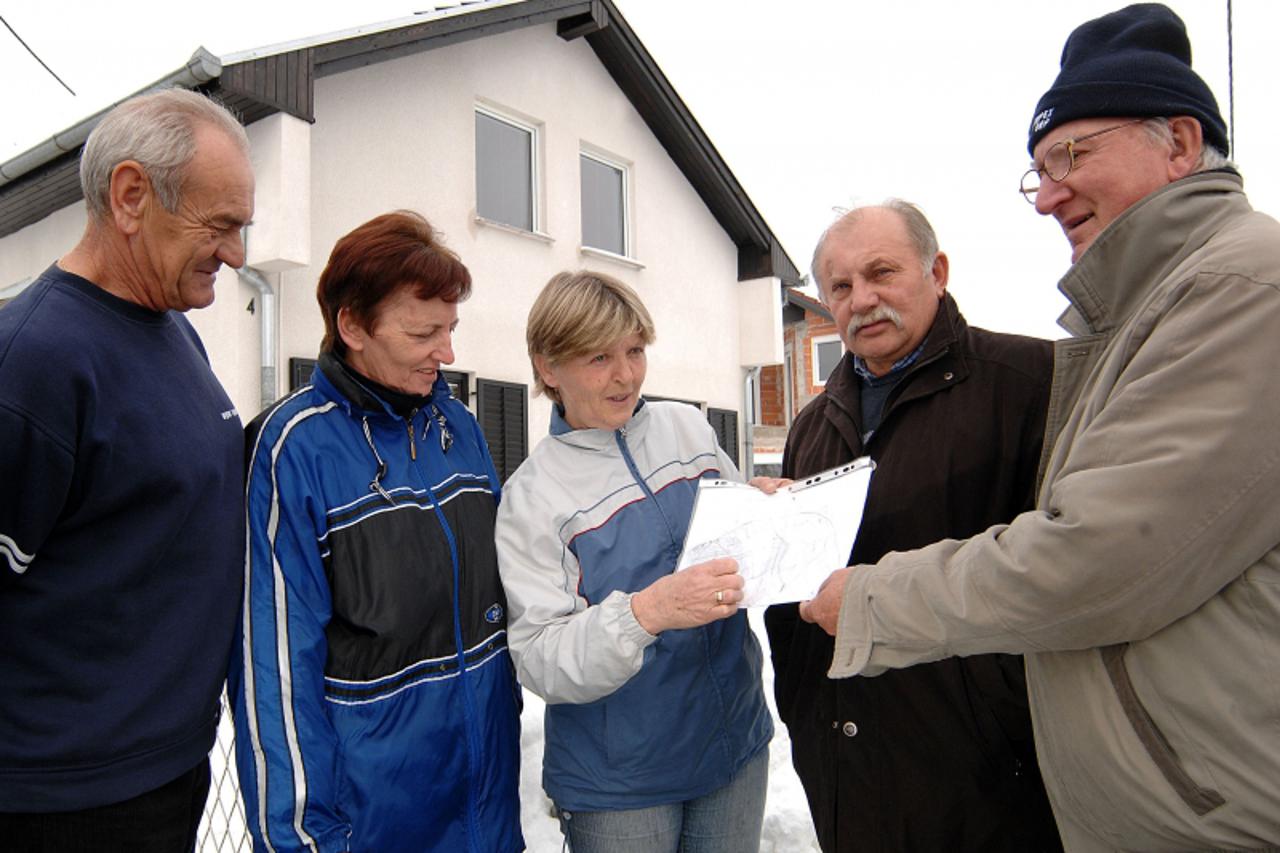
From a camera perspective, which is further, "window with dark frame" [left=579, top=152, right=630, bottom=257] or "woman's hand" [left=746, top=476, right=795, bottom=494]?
"window with dark frame" [left=579, top=152, right=630, bottom=257]

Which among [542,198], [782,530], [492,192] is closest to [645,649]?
[782,530]

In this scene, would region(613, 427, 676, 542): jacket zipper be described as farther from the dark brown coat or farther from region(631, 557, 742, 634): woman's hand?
the dark brown coat

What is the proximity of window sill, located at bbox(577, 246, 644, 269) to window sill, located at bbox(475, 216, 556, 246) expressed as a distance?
0.42m

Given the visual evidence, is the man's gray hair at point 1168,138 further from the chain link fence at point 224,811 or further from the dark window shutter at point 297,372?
the dark window shutter at point 297,372

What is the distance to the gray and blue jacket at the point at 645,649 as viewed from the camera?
1890 mm

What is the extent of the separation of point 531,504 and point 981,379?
1158 mm

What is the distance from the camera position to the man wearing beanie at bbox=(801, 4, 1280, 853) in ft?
Result: 3.72

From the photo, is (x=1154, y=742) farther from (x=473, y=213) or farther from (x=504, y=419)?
(x=473, y=213)

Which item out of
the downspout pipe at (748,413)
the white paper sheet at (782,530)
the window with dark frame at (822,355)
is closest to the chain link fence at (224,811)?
the white paper sheet at (782,530)

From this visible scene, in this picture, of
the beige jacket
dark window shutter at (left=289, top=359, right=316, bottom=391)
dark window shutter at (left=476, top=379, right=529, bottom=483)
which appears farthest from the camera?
dark window shutter at (left=476, top=379, right=529, bottom=483)

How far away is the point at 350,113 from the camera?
21.2 feet

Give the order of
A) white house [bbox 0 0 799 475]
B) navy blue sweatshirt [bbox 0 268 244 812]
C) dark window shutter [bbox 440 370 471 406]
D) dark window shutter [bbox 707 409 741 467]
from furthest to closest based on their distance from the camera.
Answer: dark window shutter [bbox 707 409 741 467], dark window shutter [bbox 440 370 471 406], white house [bbox 0 0 799 475], navy blue sweatshirt [bbox 0 268 244 812]

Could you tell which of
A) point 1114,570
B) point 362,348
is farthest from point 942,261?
point 362,348

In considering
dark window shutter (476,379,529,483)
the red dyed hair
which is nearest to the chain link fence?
the red dyed hair
